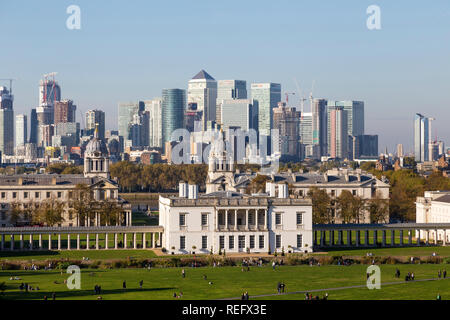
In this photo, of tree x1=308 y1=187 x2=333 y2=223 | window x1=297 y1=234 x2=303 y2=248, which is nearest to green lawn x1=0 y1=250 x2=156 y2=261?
window x1=297 y1=234 x2=303 y2=248

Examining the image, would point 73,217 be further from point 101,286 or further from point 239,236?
point 101,286

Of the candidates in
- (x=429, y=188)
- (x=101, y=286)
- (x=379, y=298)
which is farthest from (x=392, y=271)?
(x=429, y=188)

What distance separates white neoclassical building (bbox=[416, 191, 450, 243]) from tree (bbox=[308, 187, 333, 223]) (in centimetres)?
1116

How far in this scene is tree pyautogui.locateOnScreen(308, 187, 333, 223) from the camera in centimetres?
12331

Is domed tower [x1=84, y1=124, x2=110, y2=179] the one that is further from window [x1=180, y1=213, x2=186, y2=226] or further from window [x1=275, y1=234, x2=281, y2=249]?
window [x1=275, y1=234, x2=281, y2=249]

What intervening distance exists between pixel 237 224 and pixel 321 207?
26806 millimetres

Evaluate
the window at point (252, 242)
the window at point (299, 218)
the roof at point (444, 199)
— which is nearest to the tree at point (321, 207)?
the roof at point (444, 199)

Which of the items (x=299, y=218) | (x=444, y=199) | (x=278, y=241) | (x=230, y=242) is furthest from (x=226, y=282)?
(x=444, y=199)

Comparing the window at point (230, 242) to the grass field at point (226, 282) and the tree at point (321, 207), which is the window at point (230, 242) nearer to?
the grass field at point (226, 282)

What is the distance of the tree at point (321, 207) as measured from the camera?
123 metres

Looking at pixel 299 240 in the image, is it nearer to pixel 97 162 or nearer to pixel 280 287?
pixel 280 287

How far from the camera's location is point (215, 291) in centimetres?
7075

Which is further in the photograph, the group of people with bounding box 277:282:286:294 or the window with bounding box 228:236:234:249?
the window with bounding box 228:236:234:249
